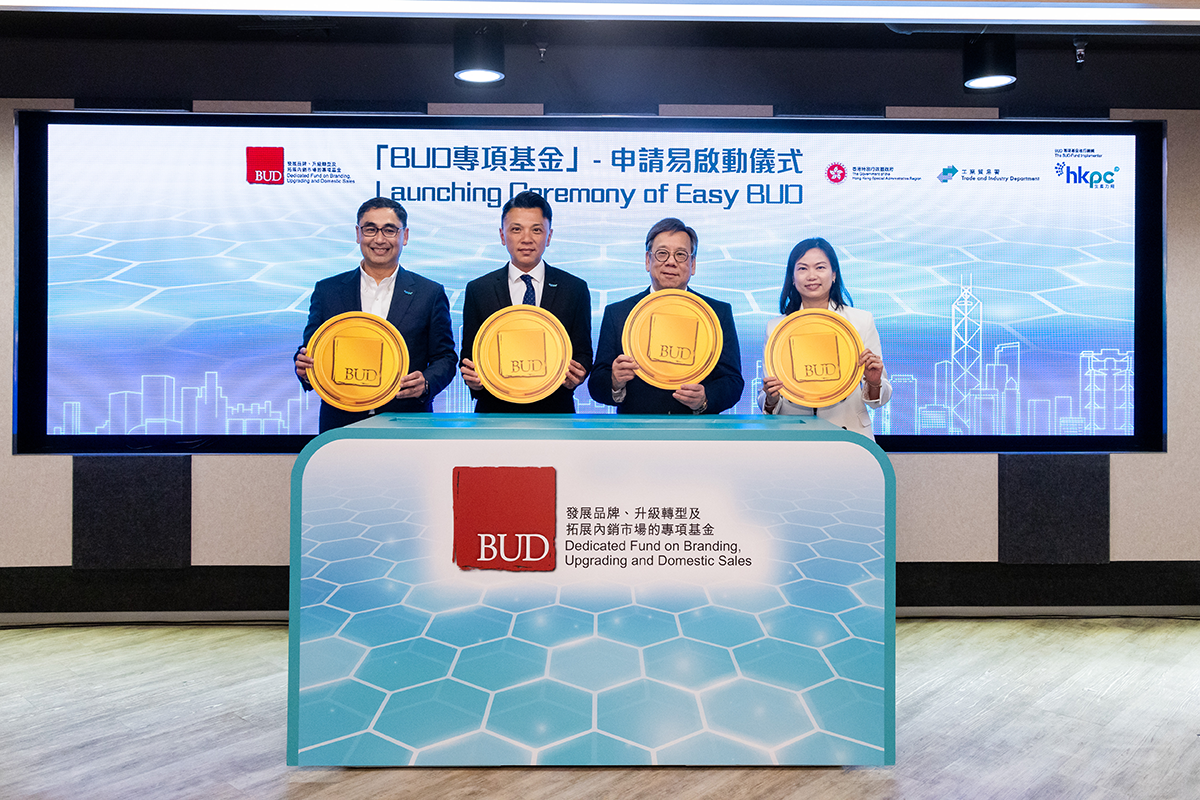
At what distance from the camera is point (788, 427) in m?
2.11

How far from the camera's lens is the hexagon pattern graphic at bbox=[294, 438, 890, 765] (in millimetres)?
2010

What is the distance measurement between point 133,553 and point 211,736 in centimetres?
146

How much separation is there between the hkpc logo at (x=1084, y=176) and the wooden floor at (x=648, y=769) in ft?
6.34

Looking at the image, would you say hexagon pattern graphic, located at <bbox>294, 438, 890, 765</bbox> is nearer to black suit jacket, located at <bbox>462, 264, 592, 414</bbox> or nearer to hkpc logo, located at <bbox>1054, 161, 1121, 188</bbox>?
black suit jacket, located at <bbox>462, 264, 592, 414</bbox>

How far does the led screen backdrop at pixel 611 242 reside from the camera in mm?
3387

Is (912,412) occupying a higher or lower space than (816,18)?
lower

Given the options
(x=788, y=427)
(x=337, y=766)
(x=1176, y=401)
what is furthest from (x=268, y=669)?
(x=1176, y=401)

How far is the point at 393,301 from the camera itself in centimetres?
310

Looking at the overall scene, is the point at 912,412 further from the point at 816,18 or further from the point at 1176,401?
the point at 816,18

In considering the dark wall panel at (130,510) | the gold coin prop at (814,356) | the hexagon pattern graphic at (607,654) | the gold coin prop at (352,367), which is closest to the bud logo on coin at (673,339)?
the gold coin prop at (814,356)

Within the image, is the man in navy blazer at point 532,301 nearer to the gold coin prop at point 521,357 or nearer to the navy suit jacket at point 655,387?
the navy suit jacket at point 655,387

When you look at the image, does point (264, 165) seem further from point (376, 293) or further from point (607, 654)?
point (607, 654)

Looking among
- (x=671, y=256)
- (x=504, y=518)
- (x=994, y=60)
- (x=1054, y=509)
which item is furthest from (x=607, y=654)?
(x=994, y=60)

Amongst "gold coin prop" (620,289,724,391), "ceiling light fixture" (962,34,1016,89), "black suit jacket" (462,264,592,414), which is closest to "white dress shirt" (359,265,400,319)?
"black suit jacket" (462,264,592,414)
